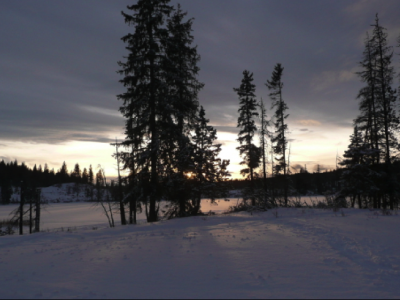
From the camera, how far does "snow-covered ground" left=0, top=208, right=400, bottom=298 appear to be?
424cm

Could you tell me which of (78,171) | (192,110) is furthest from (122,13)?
(78,171)

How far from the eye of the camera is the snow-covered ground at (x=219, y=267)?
4.24 metres

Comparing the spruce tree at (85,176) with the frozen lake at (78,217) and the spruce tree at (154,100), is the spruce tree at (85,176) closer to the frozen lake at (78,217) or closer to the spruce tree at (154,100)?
the frozen lake at (78,217)

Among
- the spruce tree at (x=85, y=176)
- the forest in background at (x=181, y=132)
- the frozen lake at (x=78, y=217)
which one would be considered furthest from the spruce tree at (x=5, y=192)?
the forest in background at (x=181, y=132)

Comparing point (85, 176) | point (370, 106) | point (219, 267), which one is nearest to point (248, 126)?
point (370, 106)

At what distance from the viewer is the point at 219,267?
5387 millimetres

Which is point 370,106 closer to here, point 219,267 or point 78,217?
point 219,267

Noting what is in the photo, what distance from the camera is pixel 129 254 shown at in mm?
6805

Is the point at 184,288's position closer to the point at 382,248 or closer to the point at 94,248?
the point at 94,248

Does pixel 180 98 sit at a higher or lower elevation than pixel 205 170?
higher

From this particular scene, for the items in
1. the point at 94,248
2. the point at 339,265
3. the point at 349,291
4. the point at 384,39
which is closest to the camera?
the point at 349,291

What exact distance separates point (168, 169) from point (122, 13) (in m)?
11.2

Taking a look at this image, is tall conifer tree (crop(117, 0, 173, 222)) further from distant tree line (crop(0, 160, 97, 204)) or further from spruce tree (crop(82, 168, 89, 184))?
spruce tree (crop(82, 168, 89, 184))

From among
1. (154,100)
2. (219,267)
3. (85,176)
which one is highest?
(154,100)
